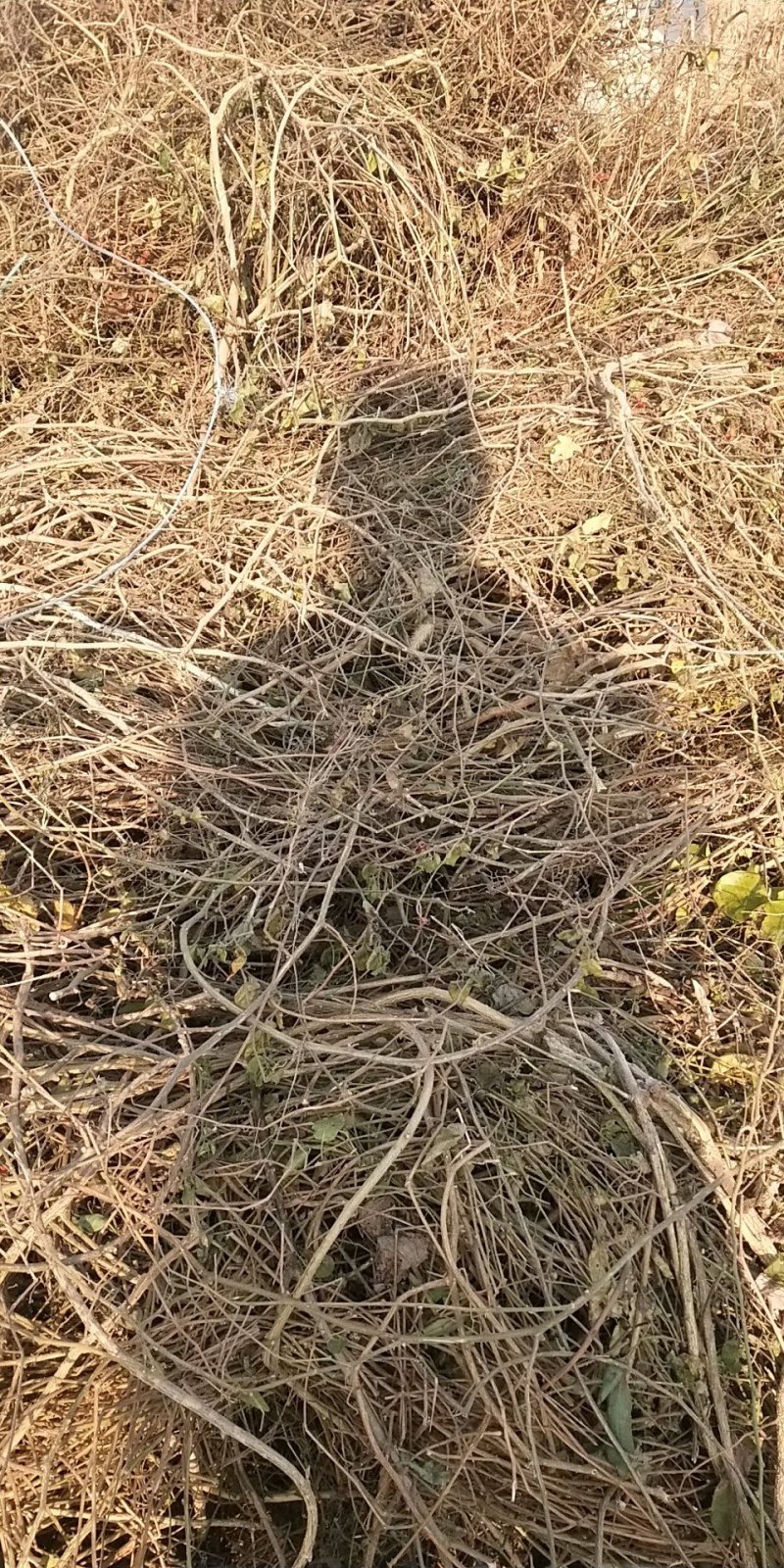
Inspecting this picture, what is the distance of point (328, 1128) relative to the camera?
1.48m

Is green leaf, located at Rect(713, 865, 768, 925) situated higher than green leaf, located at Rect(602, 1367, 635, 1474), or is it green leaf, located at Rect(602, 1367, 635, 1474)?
green leaf, located at Rect(713, 865, 768, 925)

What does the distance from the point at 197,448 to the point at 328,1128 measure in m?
1.72

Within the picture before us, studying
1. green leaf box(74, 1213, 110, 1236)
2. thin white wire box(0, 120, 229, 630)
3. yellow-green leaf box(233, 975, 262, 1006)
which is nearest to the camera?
green leaf box(74, 1213, 110, 1236)

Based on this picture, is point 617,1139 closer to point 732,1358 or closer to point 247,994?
point 732,1358

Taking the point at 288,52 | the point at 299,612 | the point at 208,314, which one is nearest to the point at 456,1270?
the point at 299,612

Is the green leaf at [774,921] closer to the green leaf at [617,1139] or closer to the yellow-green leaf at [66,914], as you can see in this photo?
the green leaf at [617,1139]

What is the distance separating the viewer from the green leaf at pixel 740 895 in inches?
72.0

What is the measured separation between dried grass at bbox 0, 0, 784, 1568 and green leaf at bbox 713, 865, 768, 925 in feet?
0.16

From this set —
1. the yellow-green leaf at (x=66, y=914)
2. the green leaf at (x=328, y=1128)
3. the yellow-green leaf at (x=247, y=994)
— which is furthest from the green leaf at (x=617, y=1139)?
the yellow-green leaf at (x=66, y=914)

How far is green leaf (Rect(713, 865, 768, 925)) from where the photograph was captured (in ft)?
6.00

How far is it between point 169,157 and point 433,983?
7.36 feet

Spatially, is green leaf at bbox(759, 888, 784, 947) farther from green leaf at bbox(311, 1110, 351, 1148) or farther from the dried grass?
green leaf at bbox(311, 1110, 351, 1148)

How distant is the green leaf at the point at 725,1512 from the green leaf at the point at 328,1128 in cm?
73

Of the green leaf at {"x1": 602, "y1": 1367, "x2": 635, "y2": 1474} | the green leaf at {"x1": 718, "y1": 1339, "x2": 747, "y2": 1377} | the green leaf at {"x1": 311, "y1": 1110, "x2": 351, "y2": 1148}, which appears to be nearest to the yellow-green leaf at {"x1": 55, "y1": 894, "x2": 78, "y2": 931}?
the green leaf at {"x1": 311, "y1": 1110, "x2": 351, "y2": 1148}
